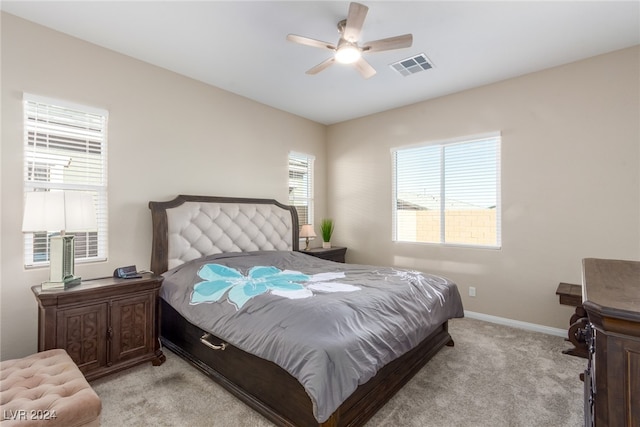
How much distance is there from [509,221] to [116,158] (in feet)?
14.6

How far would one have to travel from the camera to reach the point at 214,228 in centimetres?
352

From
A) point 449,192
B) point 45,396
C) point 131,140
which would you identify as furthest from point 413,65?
point 45,396

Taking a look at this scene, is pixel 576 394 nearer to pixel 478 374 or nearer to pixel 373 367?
pixel 478 374

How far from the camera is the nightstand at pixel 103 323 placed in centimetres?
217

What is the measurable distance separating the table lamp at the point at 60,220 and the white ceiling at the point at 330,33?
1540mm

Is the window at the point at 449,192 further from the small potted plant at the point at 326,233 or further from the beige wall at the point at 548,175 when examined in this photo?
the small potted plant at the point at 326,233

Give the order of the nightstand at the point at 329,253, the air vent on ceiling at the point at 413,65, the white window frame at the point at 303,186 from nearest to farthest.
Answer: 1. the air vent on ceiling at the point at 413,65
2. the nightstand at the point at 329,253
3. the white window frame at the point at 303,186

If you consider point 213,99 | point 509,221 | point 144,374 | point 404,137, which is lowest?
point 144,374

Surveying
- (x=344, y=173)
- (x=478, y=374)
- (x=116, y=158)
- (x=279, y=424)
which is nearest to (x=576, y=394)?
(x=478, y=374)

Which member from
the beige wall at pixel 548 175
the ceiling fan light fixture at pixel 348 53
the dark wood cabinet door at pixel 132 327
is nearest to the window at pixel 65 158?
the dark wood cabinet door at pixel 132 327

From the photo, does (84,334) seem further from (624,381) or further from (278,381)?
(624,381)

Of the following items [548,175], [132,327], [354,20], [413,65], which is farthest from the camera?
[548,175]

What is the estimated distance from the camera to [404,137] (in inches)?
177

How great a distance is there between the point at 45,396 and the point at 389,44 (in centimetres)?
306
